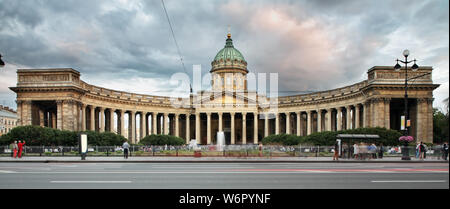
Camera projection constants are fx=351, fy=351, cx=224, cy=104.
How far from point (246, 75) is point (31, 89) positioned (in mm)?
62905

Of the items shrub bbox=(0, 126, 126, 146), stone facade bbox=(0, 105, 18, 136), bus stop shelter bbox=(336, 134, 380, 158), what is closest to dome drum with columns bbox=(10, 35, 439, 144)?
shrub bbox=(0, 126, 126, 146)

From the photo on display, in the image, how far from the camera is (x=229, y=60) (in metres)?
105

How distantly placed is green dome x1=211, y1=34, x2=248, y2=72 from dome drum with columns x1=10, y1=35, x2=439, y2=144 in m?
0.44

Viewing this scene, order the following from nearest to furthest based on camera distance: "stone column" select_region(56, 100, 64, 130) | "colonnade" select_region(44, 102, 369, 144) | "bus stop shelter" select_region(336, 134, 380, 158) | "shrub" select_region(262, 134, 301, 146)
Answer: "bus stop shelter" select_region(336, 134, 380, 158)
"stone column" select_region(56, 100, 64, 130)
"shrub" select_region(262, 134, 301, 146)
"colonnade" select_region(44, 102, 369, 144)

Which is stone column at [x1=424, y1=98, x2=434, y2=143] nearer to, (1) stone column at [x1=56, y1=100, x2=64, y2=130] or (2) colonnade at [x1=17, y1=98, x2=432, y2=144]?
(2) colonnade at [x1=17, y1=98, x2=432, y2=144]

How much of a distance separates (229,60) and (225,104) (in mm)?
22269

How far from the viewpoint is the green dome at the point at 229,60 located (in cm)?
10396

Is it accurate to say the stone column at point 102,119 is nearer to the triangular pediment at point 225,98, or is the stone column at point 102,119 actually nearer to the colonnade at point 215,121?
the colonnade at point 215,121

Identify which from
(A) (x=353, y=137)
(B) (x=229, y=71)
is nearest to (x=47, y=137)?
(A) (x=353, y=137)

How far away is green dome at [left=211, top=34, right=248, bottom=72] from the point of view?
104 meters

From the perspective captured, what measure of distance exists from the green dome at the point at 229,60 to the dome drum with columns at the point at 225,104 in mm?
441

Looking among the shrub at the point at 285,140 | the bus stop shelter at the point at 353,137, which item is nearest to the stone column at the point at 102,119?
the shrub at the point at 285,140
